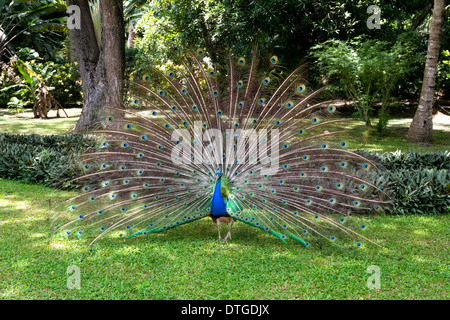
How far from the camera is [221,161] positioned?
4.99 metres

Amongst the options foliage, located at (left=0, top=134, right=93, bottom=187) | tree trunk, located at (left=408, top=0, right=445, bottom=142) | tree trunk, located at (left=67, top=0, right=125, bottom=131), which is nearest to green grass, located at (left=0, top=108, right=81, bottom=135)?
tree trunk, located at (left=67, top=0, right=125, bottom=131)

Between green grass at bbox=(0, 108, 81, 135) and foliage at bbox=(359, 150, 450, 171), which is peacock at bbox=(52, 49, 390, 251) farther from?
green grass at bbox=(0, 108, 81, 135)

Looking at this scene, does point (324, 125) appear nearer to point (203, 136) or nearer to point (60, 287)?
point (203, 136)

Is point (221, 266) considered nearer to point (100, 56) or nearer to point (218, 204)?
point (218, 204)

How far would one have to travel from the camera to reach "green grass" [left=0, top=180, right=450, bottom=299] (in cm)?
396

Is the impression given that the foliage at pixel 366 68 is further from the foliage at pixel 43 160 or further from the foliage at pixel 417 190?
the foliage at pixel 43 160

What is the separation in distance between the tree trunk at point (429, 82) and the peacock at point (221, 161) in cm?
778

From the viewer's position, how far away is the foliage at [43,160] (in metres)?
7.77

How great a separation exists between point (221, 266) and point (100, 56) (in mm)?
8608

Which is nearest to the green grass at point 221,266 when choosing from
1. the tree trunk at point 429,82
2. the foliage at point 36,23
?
the tree trunk at point 429,82

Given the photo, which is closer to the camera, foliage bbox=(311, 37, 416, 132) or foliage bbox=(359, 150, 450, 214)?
foliage bbox=(359, 150, 450, 214)

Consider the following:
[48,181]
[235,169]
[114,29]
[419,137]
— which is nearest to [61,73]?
[114,29]

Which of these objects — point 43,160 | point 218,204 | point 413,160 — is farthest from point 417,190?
point 43,160

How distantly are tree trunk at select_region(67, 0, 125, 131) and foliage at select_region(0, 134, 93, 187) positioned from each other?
3.34 feet
